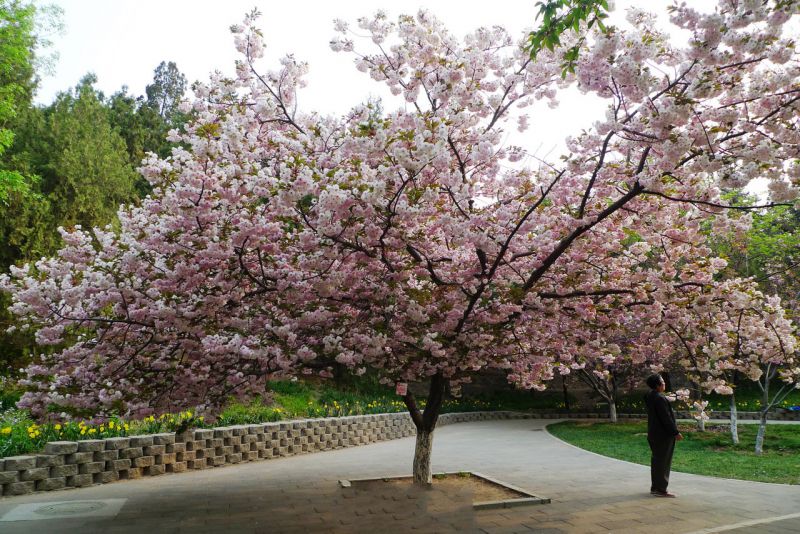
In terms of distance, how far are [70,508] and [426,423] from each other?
4.59 metres

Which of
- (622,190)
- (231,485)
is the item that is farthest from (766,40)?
(231,485)

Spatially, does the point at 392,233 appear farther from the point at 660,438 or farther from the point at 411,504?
the point at 660,438

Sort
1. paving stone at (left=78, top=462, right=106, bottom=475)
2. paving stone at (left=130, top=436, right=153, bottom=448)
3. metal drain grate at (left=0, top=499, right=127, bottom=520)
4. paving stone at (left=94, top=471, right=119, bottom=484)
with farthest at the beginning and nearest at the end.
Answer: paving stone at (left=130, top=436, right=153, bottom=448)
paving stone at (left=94, top=471, right=119, bottom=484)
paving stone at (left=78, top=462, right=106, bottom=475)
metal drain grate at (left=0, top=499, right=127, bottom=520)

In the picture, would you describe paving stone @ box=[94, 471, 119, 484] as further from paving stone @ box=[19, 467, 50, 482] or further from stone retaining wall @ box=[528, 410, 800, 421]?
stone retaining wall @ box=[528, 410, 800, 421]

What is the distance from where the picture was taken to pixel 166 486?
8.23 metres

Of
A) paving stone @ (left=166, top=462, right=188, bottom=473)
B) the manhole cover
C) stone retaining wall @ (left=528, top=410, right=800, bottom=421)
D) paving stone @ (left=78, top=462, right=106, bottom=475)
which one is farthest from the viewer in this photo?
stone retaining wall @ (left=528, top=410, right=800, bottom=421)

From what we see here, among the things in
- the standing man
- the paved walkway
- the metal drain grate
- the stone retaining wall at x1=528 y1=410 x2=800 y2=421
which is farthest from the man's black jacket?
the stone retaining wall at x1=528 y1=410 x2=800 y2=421

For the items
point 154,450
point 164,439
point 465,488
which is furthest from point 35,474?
point 465,488

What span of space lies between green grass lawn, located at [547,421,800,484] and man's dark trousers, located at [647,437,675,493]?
2.48 m

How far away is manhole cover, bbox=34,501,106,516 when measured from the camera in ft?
21.1

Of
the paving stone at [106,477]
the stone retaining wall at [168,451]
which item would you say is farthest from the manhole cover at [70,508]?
the paving stone at [106,477]

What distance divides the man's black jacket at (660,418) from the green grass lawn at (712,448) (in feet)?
8.28

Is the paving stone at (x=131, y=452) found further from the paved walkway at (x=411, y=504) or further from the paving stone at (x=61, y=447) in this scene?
the paving stone at (x=61, y=447)

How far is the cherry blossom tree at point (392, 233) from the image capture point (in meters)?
5.12
